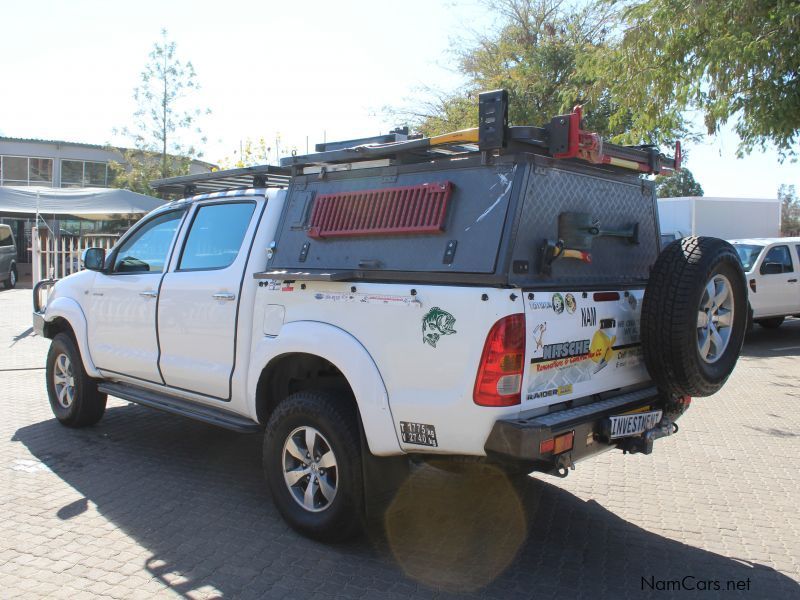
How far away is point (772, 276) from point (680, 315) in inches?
397

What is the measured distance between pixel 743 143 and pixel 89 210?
55.8 feet

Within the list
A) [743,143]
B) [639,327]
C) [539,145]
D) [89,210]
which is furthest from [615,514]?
[89,210]

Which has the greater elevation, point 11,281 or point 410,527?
point 11,281

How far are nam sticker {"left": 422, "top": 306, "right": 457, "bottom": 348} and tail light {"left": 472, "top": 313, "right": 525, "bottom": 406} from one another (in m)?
0.21

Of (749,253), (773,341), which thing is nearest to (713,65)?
(749,253)

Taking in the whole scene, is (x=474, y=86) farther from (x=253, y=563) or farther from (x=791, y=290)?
(x=253, y=563)

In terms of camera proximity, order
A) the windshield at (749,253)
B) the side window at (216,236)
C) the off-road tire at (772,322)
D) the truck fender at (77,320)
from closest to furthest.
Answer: the side window at (216,236), the truck fender at (77,320), the windshield at (749,253), the off-road tire at (772,322)

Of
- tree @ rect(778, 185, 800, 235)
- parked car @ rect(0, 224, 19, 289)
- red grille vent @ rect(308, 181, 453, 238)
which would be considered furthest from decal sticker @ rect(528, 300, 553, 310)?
tree @ rect(778, 185, 800, 235)

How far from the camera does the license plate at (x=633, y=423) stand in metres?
3.59

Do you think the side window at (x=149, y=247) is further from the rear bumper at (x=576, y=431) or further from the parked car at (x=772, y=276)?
the parked car at (x=772, y=276)

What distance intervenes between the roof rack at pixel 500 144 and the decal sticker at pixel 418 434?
1.41 metres

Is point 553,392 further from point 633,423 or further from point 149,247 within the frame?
point 149,247

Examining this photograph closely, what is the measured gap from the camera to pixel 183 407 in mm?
4848

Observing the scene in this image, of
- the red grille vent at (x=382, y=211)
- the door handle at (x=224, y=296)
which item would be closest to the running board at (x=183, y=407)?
the door handle at (x=224, y=296)
